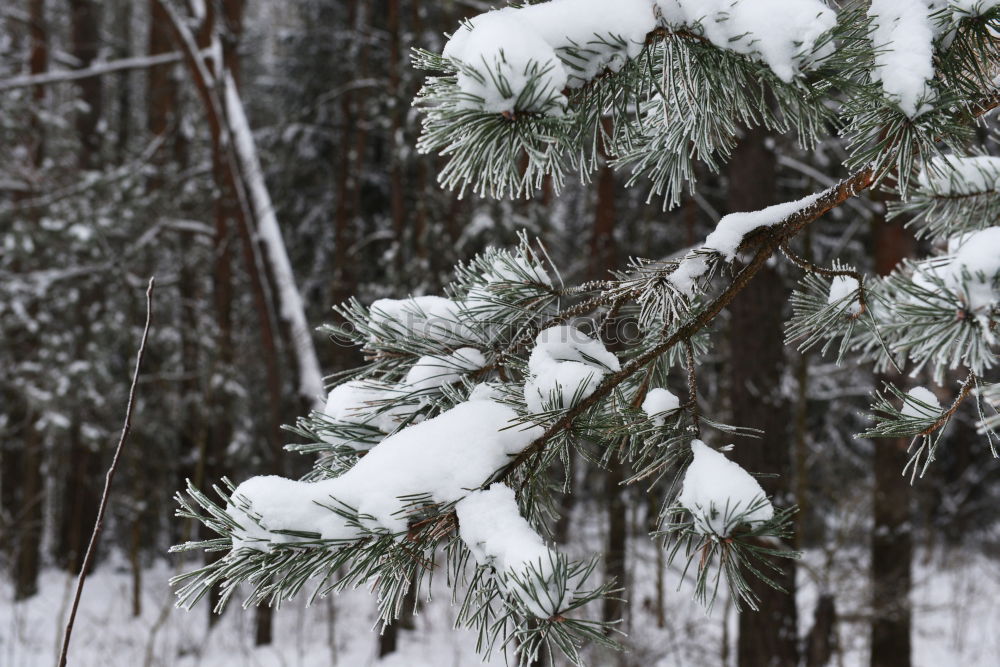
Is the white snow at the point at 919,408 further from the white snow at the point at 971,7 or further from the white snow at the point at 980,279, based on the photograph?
the white snow at the point at 971,7

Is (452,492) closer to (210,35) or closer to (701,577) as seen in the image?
(701,577)

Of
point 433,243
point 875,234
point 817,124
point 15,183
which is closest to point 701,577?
point 817,124

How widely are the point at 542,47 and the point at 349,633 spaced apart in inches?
371

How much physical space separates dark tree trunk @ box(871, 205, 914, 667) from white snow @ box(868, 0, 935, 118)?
5668 mm

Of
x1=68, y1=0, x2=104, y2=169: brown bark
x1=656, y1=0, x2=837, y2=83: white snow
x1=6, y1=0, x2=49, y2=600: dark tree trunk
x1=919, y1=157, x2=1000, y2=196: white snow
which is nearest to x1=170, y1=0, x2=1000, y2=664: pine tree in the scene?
x1=656, y1=0, x2=837, y2=83: white snow

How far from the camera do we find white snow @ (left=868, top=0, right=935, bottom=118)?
3.70 feet

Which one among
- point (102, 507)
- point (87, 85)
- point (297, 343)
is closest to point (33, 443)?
point (87, 85)

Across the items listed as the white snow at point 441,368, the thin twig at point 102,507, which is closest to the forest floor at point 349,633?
the white snow at point 441,368

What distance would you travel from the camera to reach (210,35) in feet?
15.5

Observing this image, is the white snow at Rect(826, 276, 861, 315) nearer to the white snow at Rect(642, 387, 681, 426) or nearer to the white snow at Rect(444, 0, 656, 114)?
the white snow at Rect(642, 387, 681, 426)

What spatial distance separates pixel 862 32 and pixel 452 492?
112 centimetres

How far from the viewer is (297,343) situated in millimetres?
4219

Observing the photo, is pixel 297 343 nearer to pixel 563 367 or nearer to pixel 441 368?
pixel 441 368

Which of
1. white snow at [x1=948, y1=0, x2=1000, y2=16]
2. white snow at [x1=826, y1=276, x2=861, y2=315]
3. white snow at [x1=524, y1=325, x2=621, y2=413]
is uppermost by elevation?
white snow at [x1=948, y1=0, x2=1000, y2=16]
